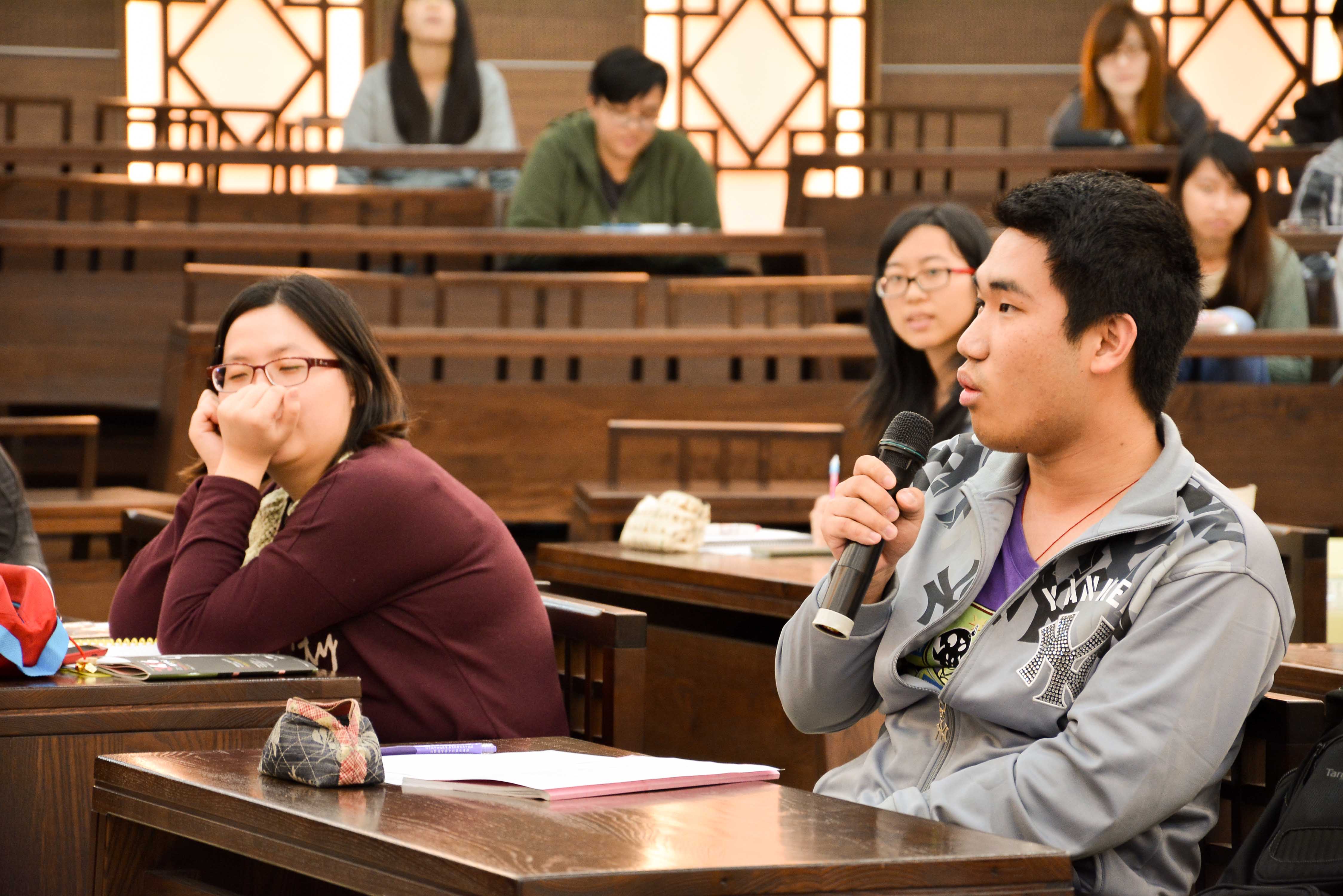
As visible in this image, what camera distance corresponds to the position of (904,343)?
2742 millimetres

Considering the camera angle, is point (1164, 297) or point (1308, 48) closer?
point (1164, 297)

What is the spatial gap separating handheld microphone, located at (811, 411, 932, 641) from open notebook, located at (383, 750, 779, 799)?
127 mm

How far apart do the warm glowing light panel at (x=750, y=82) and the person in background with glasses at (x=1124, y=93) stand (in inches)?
127

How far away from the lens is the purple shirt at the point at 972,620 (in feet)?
4.45

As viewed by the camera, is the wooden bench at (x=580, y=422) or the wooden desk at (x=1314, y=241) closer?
the wooden bench at (x=580, y=422)

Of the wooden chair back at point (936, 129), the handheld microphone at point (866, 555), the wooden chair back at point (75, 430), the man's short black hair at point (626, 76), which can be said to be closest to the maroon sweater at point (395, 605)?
the handheld microphone at point (866, 555)

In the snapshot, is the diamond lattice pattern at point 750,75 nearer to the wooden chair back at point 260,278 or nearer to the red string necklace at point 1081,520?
the wooden chair back at point 260,278

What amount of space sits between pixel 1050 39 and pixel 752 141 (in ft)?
6.14

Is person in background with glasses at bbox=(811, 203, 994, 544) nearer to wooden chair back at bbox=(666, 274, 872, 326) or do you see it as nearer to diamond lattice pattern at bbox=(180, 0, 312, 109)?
wooden chair back at bbox=(666, 274, 872, 326)

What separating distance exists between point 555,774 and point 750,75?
8.15 meters

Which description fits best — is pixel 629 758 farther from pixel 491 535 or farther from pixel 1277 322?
pixel 1277 322

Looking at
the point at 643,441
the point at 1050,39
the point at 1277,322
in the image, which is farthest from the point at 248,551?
the point at 1050,39

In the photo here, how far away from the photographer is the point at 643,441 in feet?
12.4

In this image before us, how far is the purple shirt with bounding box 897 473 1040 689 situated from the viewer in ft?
4.45
